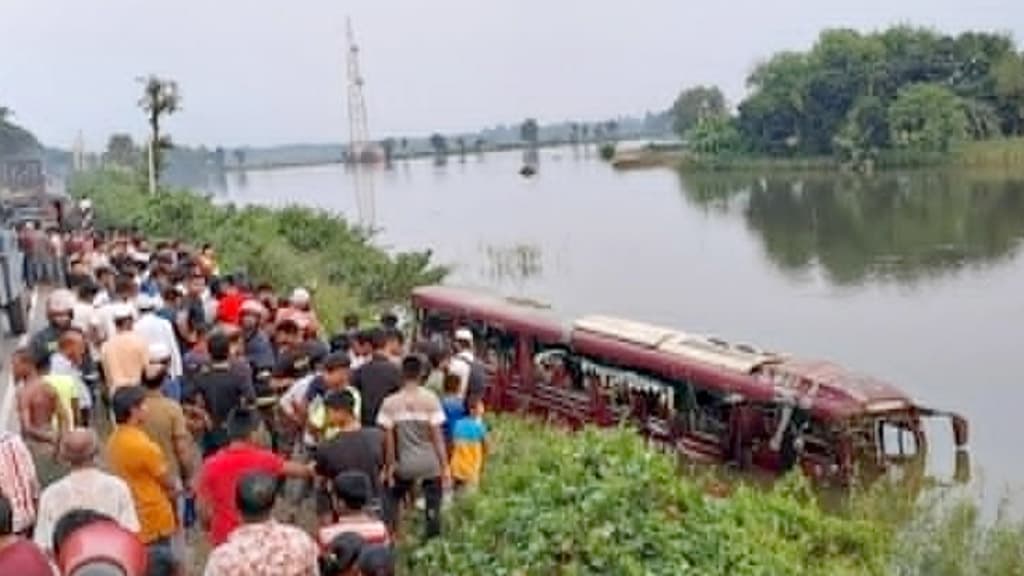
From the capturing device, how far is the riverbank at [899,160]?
8406cm

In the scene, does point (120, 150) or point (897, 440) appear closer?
point (897, 440)

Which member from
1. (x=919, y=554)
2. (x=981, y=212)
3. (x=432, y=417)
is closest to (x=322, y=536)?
(x=432, y=417)

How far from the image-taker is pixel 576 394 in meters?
20.7

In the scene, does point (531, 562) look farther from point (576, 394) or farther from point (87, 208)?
point (87, 208)

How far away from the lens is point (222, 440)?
9547 millimetres

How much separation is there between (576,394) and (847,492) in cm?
462

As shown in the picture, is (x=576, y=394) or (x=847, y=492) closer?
(x=847, y=492)

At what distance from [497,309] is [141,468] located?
1522 centimetres

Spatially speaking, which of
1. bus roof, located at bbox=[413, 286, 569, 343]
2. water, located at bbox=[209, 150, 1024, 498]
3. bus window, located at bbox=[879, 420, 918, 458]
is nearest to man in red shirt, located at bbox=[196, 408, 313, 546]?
bus window, located at bbox=[879, 420, 918, 458]

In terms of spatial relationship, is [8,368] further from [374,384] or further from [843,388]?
[843,388]

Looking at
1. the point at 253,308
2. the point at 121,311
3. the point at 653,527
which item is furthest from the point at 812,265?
the point at 653,527

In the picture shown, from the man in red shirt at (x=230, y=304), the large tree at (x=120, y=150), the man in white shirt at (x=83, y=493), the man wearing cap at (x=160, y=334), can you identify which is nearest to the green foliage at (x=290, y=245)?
the man in red shirt at (x=230, y=304)

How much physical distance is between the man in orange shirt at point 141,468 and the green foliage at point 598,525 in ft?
7.10

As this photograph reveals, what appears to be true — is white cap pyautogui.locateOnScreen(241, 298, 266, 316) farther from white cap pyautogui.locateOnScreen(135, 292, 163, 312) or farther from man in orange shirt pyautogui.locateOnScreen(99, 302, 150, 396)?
man in orange shirt pyautogui.locateOnScreen(99, 302, 150, 396)
